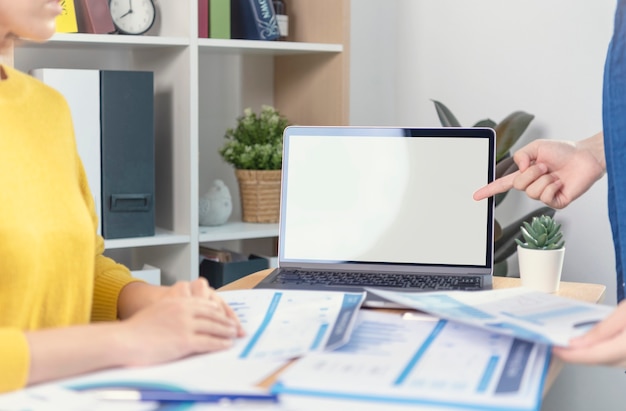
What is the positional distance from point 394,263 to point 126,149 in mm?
938

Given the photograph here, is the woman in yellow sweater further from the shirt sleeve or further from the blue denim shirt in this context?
the blue denim shirt

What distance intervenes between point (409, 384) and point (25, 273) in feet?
1.46

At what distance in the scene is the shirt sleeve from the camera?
0.77 m

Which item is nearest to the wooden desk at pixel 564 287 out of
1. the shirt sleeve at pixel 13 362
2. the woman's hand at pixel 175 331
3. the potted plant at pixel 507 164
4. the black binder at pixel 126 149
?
the woman's hand at pixel 175 331

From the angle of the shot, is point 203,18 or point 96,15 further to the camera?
point 203,18

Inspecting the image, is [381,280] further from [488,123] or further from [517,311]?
[488,123]

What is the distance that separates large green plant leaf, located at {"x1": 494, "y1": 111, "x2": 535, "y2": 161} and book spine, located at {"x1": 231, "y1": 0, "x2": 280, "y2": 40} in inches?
26.1

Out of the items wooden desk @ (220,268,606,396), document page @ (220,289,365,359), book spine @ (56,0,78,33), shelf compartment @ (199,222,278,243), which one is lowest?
shelf compartment @ (199,222,278,243)

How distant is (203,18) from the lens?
2.28 metres

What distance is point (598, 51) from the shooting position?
6.93ft

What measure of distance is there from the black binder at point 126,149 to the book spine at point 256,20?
0.36 metres

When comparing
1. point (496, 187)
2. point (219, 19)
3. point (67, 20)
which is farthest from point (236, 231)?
point (496, 187)

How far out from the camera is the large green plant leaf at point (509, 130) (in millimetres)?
2133

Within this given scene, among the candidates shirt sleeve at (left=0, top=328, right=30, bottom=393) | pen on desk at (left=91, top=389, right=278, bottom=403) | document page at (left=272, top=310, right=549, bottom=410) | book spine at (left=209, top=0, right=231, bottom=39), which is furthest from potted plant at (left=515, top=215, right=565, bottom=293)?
book spine at (left=209, top=0, right=231, bottom=39)
